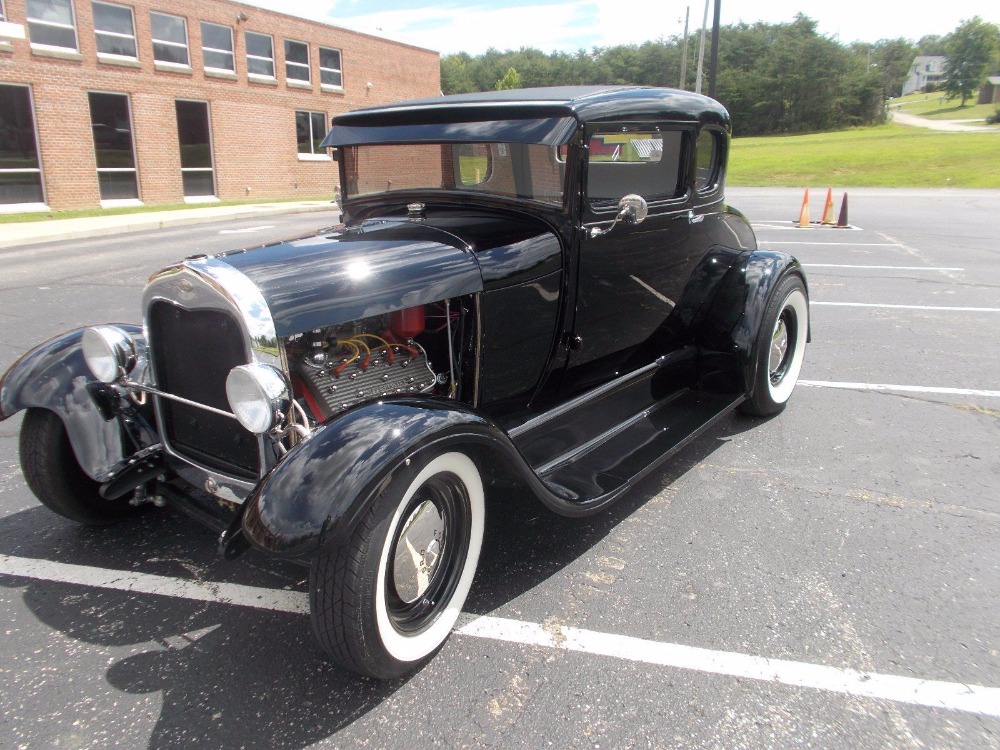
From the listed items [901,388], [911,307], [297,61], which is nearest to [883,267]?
[911,307]

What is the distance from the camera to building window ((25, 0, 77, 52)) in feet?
54.2

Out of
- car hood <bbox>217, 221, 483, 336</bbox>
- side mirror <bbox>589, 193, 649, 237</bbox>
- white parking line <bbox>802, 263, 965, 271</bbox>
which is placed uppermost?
side mirror <bbox>589, 193, 649, 237</bbox>

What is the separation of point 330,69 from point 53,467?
24788 millimetres

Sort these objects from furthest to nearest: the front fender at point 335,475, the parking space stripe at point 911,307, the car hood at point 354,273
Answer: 1. the parking space stripe at point 911,307
2. the car hood at point 354,273
3. the front fender at point 335,475

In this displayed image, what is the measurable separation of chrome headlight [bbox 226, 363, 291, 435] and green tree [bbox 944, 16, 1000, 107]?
94.8 m

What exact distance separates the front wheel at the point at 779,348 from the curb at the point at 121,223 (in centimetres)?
1265

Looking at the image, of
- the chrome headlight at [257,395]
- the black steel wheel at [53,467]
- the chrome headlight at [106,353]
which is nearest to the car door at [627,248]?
the chrome headlight at [257,395]

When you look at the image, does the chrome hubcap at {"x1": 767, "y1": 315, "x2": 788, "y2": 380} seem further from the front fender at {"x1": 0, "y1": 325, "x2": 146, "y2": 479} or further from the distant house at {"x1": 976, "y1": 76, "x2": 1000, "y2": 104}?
the distant house at {"x1": 976, "y1": 76, "x2": 1000, "y2": 104}

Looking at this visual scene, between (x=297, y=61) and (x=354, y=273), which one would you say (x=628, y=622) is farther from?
(x=297, y=61)

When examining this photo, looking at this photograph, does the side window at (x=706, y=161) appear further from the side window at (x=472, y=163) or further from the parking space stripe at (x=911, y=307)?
the parking space stripe at (x=911, y=307)

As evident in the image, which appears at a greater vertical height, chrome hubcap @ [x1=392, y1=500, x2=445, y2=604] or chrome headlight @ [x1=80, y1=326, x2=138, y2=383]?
chrome headlight @ [x1=80, y1=326, x2=138, y2=383]

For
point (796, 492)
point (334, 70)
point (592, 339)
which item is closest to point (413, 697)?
point (592, 339)

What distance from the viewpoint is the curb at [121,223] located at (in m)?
12.9

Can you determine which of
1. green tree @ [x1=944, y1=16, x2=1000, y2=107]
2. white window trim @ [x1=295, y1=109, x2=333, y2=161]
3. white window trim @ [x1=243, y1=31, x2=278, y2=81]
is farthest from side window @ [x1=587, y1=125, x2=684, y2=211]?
green tree @ [x1=944, y1=16, x2=1000, y2=107]
